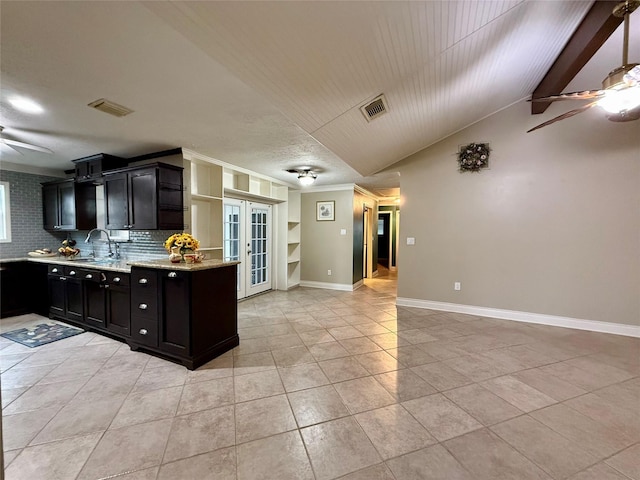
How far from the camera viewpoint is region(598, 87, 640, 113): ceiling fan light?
85.0 inches

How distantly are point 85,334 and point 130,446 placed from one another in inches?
95.9

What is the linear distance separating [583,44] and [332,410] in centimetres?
422

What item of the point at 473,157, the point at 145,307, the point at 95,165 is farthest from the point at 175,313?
the point at 473,157

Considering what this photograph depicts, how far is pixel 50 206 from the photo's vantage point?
182 inches

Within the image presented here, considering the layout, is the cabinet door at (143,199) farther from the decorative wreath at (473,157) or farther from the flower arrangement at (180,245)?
the decorative wreath at (473,157)

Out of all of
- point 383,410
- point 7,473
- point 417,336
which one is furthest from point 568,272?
point 7,473

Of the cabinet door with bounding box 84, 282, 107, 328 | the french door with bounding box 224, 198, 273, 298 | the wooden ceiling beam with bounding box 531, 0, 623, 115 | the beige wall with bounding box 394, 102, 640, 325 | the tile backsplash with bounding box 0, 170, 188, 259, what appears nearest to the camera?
the wooden ceiling beam with bounding box 531, 0, 623, 115

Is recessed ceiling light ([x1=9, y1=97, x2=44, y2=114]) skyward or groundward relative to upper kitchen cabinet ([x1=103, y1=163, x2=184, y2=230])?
skyward

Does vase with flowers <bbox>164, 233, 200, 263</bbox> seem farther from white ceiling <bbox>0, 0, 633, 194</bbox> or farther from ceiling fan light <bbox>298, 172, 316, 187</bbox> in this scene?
ceiling fan light <bbox>298, 172, 316, 187</bbox>

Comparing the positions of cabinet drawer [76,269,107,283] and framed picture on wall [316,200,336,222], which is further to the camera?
framed picture on wall [316,200,336,222]

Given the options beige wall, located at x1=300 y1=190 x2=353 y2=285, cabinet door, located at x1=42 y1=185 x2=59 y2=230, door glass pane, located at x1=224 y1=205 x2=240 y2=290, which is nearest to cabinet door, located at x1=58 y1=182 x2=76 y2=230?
cabinet door, located at x1=42 y1=185 x2=59 y2=230

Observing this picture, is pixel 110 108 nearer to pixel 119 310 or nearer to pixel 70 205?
pixel 119 310

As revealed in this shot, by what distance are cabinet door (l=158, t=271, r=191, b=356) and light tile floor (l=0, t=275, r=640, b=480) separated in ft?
0.68

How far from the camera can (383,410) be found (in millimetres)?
2049
